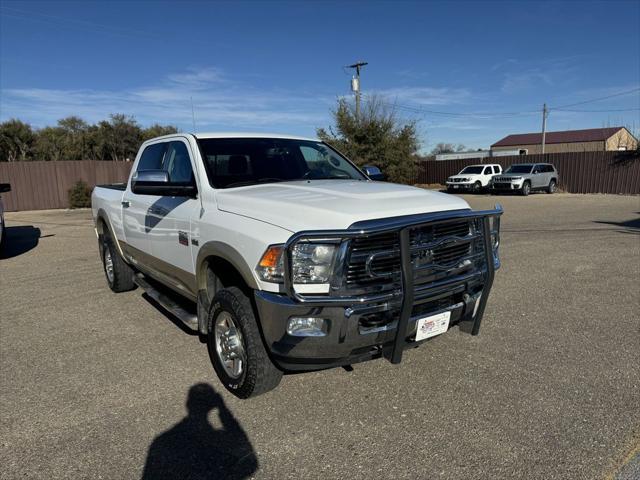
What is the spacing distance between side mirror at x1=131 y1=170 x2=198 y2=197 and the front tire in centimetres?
95

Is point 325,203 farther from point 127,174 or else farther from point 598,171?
point 598,171

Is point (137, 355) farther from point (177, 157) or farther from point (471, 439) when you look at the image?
point (471, 439)

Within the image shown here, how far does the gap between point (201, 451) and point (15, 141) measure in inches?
1789

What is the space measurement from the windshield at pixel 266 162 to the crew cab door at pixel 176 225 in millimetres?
222

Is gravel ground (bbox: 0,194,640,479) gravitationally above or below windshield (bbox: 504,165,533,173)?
below

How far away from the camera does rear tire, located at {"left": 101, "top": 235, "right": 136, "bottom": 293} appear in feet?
20.5

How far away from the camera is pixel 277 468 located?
2754 mm

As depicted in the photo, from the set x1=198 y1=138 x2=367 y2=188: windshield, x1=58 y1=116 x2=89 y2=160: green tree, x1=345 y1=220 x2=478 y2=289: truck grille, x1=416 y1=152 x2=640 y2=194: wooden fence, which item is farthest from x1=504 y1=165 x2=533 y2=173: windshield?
x1=58 y1=116 x2=89 y2=160: green tree

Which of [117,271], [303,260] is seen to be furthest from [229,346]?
[117,271]

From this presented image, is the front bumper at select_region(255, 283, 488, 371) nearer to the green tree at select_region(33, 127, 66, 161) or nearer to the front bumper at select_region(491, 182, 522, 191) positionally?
the front bumper at select_region(491, 182, 522, 191)

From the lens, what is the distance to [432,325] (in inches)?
129

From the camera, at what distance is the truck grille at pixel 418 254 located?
2.92 m

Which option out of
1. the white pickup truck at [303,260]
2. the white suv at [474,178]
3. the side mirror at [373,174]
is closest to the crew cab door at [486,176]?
the white suv at [474,178]

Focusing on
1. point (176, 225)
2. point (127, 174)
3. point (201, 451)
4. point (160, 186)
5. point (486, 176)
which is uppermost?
point (160, 186)
